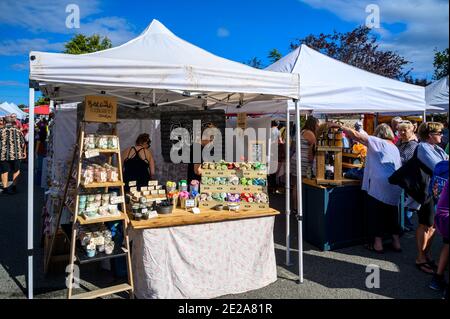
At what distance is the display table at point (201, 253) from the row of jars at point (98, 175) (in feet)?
1.36

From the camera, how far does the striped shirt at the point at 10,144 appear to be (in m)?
7.26

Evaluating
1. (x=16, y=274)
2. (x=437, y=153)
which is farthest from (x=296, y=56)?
(x=16, y=274)

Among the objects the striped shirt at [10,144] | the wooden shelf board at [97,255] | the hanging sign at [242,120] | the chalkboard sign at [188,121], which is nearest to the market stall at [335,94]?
the hanging sign at [242,120]

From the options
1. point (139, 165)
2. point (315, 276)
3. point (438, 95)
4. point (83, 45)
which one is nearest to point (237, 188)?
point (315, 276)

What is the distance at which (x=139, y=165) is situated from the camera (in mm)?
3957

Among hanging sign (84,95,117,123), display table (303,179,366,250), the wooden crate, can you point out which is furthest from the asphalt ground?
hanging sign (84,95,117,123)

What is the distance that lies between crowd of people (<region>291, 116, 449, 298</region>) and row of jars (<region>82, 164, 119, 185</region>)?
2528 millimetres

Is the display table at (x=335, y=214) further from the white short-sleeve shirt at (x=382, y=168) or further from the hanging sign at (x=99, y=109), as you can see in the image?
the hanging sign at (x=99, y=109)

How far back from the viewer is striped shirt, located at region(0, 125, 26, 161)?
7.26 metres

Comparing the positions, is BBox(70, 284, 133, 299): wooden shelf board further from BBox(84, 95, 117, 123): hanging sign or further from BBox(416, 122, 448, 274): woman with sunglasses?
BBox(416, 122, 448, 274): woman with sunglasses
